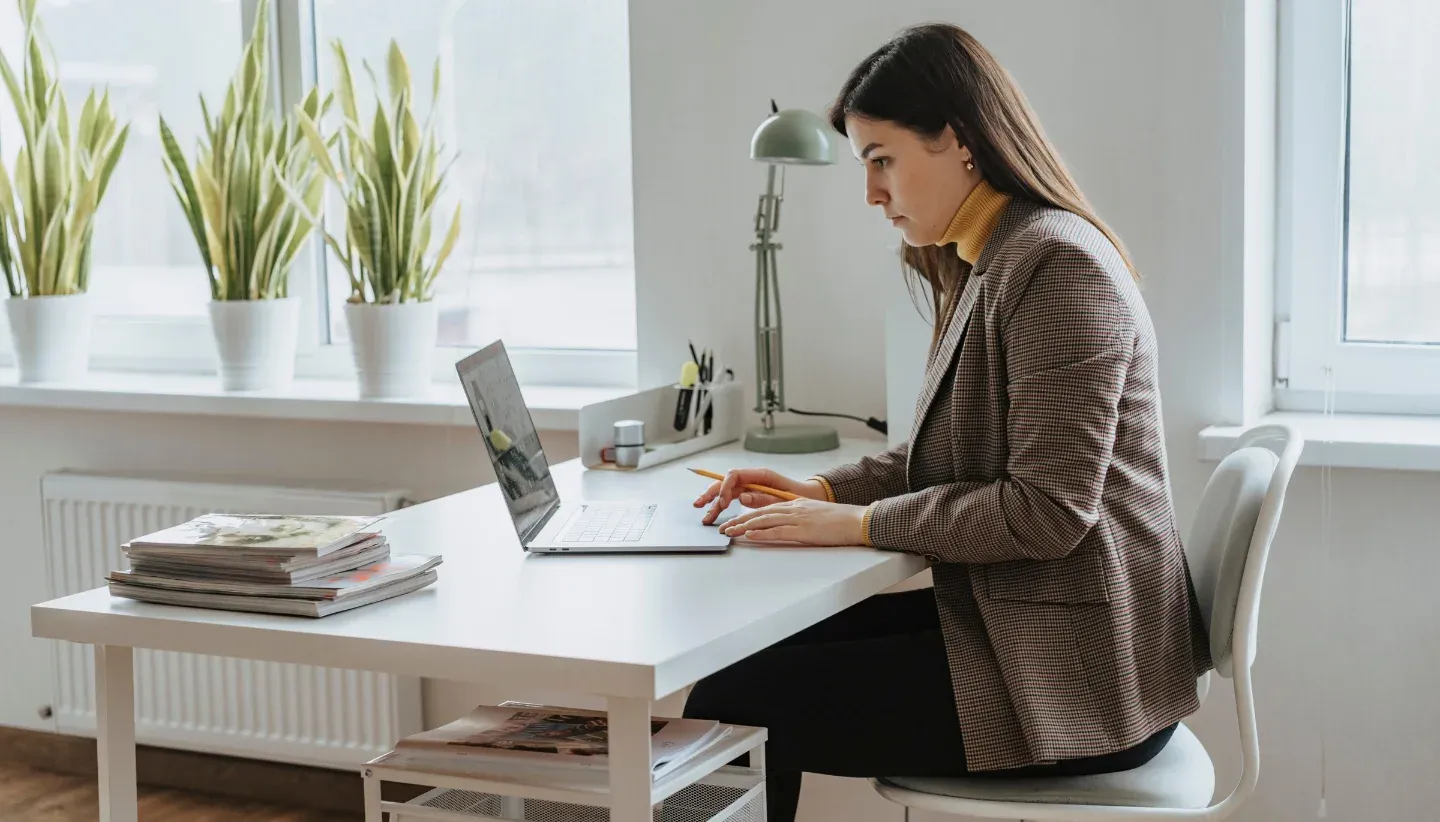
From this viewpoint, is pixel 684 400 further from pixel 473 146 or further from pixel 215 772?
pixel 215 772

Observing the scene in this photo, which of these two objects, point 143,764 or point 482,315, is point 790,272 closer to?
point 482,315

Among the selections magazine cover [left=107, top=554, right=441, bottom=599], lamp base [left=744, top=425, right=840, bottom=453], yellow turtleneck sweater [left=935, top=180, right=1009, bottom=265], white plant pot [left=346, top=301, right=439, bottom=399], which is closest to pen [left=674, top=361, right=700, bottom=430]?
lamp base [left=744, top=425, right=840, bottom=453]

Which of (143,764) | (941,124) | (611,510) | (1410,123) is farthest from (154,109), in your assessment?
(1410,123)

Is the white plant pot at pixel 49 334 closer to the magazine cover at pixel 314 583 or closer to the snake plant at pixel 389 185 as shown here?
the snake plant at pixel 389 185

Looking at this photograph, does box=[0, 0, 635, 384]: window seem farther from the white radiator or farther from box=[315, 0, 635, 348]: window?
the white radiator

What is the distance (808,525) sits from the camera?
6.01 feet

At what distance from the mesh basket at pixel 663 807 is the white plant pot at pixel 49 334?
194 cm

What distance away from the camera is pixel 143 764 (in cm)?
336

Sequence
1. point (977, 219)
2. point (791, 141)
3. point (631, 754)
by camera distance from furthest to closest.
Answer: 1. point (791, 141)
2. point (977, 219)
3. point (631, 754)

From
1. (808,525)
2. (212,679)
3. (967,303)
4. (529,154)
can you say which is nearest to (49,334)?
(212,679)

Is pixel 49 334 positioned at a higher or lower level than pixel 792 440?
higher

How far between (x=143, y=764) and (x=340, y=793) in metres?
0.52

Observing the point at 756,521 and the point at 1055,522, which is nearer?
the point at 1055,522

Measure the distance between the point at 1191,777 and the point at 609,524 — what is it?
750 mm
